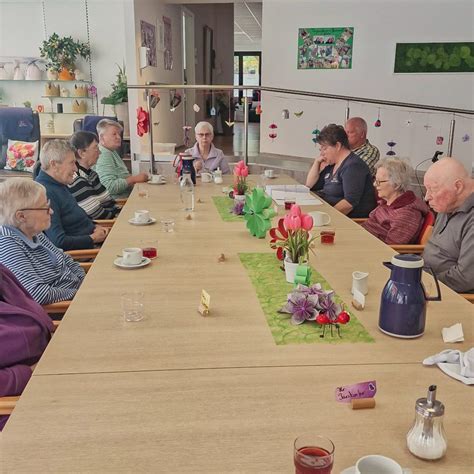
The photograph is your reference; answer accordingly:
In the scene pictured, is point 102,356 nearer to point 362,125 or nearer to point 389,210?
point 389,210

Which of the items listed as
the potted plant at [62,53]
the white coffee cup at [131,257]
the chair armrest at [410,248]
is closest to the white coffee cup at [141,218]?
the white coffee cup at [131,257]

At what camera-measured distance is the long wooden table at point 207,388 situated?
975 mm

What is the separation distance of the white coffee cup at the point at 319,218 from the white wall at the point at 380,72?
4.80 meters

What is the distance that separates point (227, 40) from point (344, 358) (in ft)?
40.3

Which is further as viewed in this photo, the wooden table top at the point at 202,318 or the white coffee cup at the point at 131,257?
the white coffee cup at the point at 131,257

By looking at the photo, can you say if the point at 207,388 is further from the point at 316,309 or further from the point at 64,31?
the point at 64,31

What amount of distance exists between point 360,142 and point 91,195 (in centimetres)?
236

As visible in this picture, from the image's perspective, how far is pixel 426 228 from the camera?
9.31ft

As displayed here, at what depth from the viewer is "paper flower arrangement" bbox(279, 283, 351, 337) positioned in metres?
1.49

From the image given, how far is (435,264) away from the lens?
238 cm

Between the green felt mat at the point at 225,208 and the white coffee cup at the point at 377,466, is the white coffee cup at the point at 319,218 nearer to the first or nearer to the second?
the green felt mat at the point at 225,208

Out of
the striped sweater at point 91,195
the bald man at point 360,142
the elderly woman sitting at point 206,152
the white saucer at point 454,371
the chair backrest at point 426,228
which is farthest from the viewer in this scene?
the elderly woman sitting at point 206,152

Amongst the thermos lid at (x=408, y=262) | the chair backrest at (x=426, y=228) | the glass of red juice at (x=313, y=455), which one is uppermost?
the thermos lid at (x=408, y=262)

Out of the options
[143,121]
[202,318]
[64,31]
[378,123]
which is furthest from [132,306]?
[64,31]
